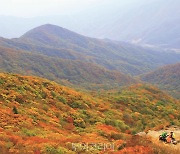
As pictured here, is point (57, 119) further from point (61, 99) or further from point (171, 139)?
point (171, 139)

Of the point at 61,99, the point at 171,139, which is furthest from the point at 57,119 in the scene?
the point at 171,139

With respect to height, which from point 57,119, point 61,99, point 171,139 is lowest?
point 57,119

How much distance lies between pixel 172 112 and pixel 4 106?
37.3 meters

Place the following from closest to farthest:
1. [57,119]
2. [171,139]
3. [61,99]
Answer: [171,139], [57,119], [61,99]

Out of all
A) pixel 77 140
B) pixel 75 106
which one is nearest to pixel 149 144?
pixel 77 140

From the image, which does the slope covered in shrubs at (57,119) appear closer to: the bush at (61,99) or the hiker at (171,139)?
the bush at (61,99)

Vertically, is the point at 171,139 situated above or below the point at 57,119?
above

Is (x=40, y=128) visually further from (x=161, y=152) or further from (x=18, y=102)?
(x=161, y=152)

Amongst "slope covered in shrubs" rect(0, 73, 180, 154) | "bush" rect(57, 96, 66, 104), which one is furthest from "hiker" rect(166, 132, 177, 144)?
"bush" rect(57, 96, 66, 104)

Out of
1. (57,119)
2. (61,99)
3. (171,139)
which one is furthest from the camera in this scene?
(61,99)

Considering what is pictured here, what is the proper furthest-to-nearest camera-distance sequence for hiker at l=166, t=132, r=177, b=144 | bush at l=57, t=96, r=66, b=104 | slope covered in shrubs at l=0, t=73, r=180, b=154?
bush at l=57, t=96, r=66, b=104, hiker at l=166, t=132, r=177, b=144, slope covered in shrubs at l=0, t=73, r=180, b=154

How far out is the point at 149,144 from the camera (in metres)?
20.4

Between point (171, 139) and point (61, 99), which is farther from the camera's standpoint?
point (61, 99)

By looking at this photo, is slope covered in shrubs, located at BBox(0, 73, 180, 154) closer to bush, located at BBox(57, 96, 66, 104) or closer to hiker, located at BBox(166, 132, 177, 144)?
bush, located at BBox(57, 96, 66, 104)
